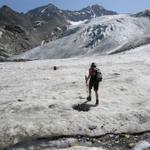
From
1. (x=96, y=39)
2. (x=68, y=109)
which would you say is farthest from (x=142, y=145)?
(x=96, y=39)

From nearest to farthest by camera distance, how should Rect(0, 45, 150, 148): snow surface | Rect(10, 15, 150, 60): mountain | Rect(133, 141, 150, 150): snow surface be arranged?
1. Rect(133, 141, 150, 150): snow surface
2. Rect(0, 45, 150, 148): snow surface
3. Rect(10, 15, 150, 60): mountain

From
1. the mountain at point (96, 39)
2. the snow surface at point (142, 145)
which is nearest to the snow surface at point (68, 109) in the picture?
the snow surface at point (142, 145)

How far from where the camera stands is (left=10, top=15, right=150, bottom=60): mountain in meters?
91.8

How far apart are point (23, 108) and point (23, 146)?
4354 mm

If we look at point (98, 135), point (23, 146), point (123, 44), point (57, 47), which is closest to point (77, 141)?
point (98, 135)

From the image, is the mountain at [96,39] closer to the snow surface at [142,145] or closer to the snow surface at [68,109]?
the snow surface at [68,109]

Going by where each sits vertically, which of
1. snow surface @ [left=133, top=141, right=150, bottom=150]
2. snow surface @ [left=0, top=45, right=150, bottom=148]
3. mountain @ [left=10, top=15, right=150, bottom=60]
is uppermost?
mountain @ [left=10, top=15, right=150, bottom=60]

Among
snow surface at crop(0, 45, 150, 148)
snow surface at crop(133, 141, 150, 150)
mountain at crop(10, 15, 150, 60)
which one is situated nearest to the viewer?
snow surface at crop(133, 141, 150, 150)

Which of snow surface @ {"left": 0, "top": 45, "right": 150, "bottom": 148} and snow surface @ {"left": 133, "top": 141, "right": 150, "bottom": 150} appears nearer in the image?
snow surface @ {"left": 133, "top": 141, "right": 150, "bottom": 150}

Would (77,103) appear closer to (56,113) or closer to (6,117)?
(56,113)

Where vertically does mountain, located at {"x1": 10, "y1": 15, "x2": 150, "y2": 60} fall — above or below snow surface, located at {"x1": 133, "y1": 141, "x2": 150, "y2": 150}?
above

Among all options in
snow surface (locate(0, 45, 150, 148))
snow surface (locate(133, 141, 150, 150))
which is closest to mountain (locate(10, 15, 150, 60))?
snow surface (locate(0, 45, 150, 148))

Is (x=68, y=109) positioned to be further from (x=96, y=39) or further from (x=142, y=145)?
(x=96, y=39)

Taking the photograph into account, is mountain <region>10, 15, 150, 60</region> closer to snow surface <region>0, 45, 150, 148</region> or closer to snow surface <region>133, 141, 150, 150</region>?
snow surface <region>0, 45, 150, 148</region>
